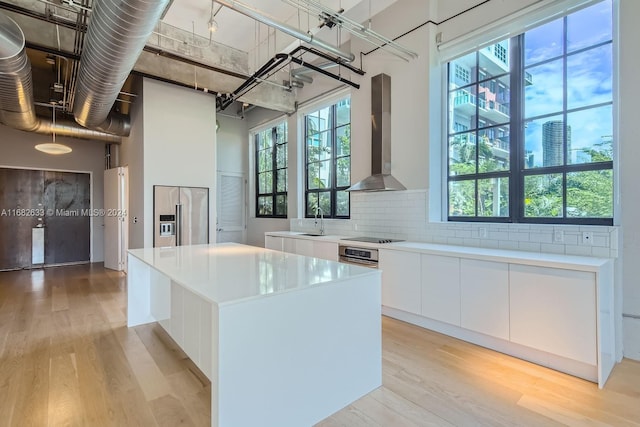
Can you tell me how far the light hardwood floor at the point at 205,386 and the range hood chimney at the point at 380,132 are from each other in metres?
1.90

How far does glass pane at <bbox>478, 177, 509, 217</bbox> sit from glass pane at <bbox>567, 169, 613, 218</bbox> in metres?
0.55

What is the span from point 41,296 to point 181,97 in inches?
146

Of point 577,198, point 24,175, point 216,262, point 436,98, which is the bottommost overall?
point 216,262

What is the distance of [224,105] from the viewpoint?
Result: 5840mm

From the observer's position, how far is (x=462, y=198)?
3.79 metres

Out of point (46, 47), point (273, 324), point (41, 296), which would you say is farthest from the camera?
point (41, 296)

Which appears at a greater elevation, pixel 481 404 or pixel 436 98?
pixel 436 98

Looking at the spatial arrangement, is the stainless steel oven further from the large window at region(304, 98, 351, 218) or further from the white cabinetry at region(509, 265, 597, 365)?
the white cabinetry at region(509, 265, 597, 365)

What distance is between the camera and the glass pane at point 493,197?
3365 millimetres

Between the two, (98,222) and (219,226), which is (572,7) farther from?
(98,222)

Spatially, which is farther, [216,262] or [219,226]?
[219,226]

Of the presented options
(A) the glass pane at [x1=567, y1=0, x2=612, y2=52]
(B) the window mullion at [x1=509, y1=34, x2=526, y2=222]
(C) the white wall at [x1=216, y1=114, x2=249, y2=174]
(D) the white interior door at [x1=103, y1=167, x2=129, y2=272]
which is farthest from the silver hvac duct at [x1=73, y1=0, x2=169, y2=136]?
(A) the glass pane at [x1=567, y1=0, x2=612, y2=52]

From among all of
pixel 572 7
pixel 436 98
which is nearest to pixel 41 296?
pixel 436 98

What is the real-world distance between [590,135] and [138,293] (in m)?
4.69
